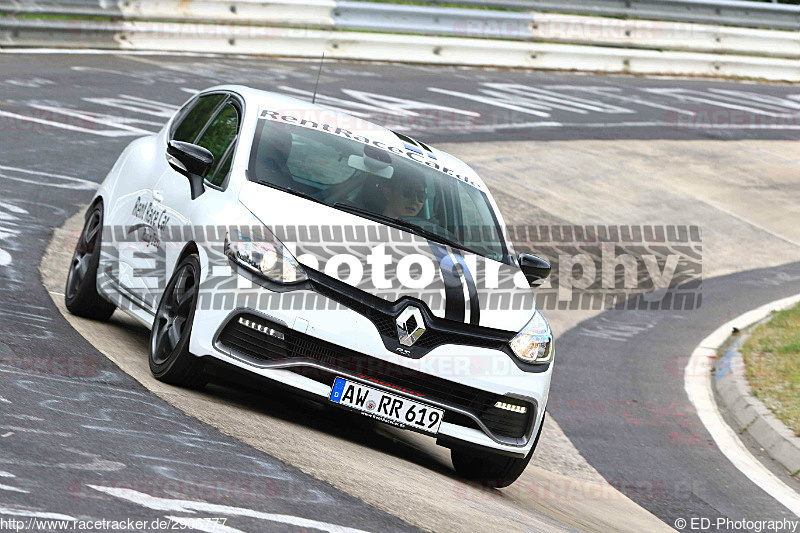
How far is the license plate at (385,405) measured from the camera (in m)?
6.02

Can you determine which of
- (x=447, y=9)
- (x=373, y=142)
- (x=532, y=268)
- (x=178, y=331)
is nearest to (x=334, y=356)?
(x=178, y=331)

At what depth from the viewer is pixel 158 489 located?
A: 176 inches

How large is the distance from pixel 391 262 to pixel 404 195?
992mm

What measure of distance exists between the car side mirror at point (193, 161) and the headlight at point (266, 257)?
0.80m

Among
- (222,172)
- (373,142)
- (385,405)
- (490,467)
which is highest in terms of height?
(373,142)

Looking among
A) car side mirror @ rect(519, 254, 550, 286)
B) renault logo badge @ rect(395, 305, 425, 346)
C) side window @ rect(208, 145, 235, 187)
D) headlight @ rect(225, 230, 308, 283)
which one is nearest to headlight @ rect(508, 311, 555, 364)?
renault logo badge @ rect(395, 305, 425, 346)

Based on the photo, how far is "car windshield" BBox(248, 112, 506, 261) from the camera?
6.92 metres

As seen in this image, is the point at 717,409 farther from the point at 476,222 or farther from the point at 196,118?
the point at 196,118

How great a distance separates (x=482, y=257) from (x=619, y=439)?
273 centimetres

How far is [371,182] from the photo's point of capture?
7.14m

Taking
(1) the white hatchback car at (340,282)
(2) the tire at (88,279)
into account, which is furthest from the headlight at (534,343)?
(2) the tire at (88,279)

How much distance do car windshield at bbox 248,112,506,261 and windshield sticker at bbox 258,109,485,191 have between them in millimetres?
15

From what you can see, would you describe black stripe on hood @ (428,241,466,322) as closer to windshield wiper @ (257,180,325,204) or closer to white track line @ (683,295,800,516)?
windshield wiper @ (257,180,325,204)

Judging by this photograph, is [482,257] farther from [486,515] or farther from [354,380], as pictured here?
[486,515]
